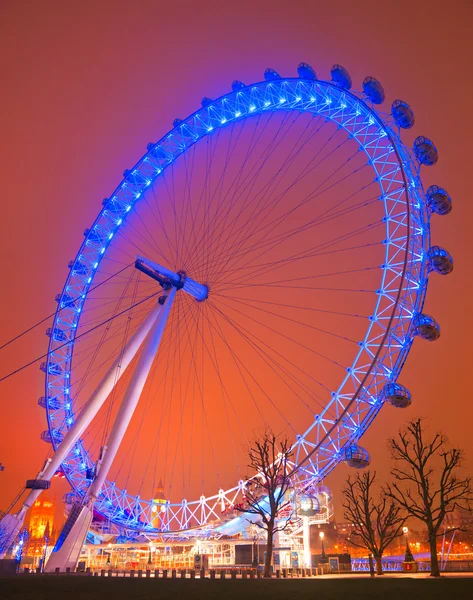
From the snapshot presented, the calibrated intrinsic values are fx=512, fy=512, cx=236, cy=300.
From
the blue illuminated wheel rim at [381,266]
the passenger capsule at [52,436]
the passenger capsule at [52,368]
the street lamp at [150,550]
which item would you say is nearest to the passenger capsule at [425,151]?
the blue illuminated wheel rim at [381,266]

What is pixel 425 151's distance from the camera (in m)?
31.4

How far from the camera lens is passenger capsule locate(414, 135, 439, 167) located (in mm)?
31312

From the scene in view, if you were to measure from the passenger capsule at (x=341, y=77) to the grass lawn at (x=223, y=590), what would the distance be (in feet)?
94.3

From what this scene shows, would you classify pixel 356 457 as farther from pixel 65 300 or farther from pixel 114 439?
pixel 65 300

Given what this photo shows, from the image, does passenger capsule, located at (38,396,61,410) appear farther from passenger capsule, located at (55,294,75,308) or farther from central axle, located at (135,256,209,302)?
central axle, located at (135,256,209,302)

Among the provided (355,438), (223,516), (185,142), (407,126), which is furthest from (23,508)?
(407,126)

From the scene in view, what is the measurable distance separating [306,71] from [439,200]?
507 inches

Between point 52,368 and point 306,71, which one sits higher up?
point 306,71

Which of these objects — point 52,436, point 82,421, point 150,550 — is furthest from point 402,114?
point 150,550

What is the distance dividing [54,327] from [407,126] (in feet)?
108

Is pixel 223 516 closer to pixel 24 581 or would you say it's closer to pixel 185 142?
pixel 24 581

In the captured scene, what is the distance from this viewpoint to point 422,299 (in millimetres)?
28953

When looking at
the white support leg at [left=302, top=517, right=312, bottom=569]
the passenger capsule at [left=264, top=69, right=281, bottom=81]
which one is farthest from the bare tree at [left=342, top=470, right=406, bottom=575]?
the passenger capsule at [left=264, top=69, right=281, bottom=81]

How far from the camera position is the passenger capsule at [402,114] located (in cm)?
3212
